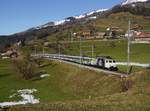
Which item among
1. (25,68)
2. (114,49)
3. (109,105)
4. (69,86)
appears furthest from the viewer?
(114,49)

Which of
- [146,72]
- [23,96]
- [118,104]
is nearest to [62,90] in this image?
[23,96]

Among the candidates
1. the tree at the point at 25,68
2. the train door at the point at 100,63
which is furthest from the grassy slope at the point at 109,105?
the tree at the point at 25,68

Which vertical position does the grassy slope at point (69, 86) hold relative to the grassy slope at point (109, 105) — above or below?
below

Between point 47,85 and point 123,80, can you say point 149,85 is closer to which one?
point 123,80

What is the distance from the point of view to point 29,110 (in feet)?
91.4

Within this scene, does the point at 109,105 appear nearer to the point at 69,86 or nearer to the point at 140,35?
the point at 69,86

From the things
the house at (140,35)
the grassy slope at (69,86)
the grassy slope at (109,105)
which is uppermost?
the house at (140,35)

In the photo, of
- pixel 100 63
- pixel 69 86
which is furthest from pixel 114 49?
pixel 69 86

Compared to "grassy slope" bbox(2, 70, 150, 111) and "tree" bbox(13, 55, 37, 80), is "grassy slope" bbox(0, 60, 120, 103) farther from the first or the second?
"grassy slope" bbox(2, 70, 150, 111)


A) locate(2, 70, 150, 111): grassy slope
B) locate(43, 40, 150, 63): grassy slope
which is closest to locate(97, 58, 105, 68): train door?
locate(43, 40, 150, 63): grassy slope

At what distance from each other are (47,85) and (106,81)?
923 inches

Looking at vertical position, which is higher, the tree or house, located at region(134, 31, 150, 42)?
house, located at region(134, 31, 150, 42)

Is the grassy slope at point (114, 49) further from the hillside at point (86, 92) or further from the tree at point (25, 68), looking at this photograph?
the hillside at point (86, 92)

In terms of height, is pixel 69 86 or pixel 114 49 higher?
pixel 114 49
